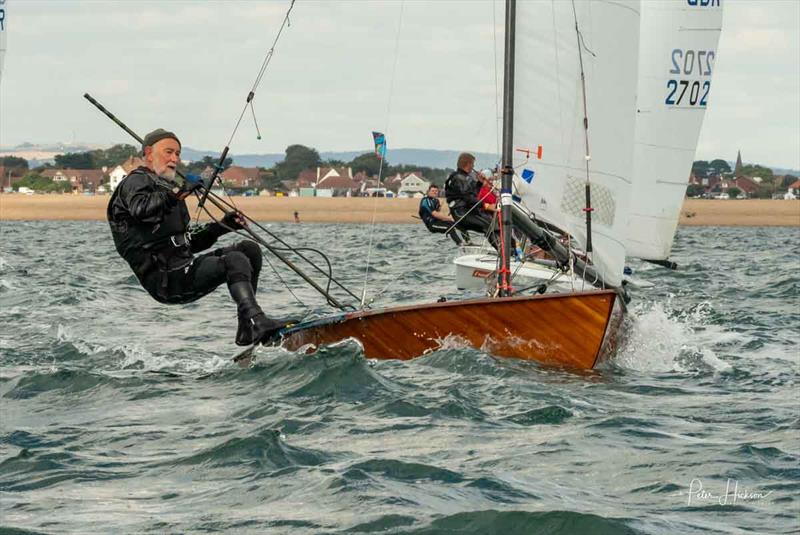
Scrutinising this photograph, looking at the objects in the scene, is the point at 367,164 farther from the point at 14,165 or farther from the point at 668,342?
the point at 668,342

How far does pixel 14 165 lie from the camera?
5044 inches

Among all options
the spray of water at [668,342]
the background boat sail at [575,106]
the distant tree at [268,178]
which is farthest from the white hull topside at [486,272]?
the distant tree at [268,178]

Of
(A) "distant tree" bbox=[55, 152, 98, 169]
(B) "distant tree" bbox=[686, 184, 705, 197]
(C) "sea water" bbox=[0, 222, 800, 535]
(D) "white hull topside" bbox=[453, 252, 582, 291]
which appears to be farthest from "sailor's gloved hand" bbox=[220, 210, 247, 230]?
(A) "distant tree" bbox=[55, 152, 98, 169]

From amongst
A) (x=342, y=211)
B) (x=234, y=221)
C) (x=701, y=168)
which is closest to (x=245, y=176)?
(x=701, y=168)

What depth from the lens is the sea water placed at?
18.4ft

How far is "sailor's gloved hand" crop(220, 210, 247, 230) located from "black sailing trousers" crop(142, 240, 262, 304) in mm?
252

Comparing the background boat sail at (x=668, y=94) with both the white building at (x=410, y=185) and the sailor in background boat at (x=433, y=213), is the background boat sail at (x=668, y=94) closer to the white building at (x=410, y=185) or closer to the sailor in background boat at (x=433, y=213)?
the sailor in background boat at (x=433, y=213)

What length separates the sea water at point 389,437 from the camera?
5.62 meters

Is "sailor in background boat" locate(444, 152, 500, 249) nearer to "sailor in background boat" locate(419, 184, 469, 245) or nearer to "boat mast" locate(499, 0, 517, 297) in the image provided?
"sailor in background boat" locate(419, 184, 469, 245)

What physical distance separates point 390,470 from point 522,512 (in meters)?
0.97

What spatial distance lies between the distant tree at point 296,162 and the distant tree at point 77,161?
1810cm

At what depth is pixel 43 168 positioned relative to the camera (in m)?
125

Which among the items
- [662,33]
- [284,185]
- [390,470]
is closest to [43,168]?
[284,185]

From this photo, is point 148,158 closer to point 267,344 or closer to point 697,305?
point 267,344
